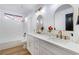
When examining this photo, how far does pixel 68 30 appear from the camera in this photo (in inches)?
64.9

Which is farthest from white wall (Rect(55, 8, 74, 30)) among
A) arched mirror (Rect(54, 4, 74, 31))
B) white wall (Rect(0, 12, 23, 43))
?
white wall (Rect(0, 12, 23, 43))

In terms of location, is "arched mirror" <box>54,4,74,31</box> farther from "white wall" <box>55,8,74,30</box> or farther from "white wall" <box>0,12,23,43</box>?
"white wall" <box>0,12,23,43</box>

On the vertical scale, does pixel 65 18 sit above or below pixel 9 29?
above

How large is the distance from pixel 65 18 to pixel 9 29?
108 inches

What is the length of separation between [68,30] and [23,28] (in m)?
3.18

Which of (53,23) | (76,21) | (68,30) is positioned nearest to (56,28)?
(53,23)

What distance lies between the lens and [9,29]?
3455 mm

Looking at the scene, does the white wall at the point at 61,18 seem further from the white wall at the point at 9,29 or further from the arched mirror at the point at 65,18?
the white wall at the point at 9,29

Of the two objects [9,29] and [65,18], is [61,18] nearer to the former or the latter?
[65,18]

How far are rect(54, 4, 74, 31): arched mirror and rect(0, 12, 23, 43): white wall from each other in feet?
7.87

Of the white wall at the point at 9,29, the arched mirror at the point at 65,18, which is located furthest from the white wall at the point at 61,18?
the white wall at the point at 9,29

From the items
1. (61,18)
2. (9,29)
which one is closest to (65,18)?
(61,18)
